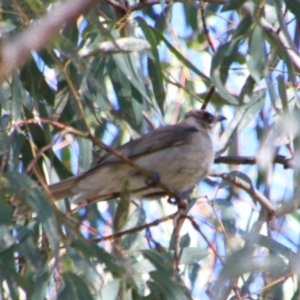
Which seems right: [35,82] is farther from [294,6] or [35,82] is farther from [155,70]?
[294,6]

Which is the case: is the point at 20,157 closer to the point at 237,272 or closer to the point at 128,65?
the point at 128,65

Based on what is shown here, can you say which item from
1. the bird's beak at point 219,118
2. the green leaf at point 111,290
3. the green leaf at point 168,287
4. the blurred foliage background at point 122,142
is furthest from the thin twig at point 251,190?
the bird's beak at point 219,118

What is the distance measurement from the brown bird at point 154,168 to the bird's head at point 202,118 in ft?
0.61

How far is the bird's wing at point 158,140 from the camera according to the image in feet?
13.6

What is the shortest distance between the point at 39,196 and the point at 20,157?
3.48 feet

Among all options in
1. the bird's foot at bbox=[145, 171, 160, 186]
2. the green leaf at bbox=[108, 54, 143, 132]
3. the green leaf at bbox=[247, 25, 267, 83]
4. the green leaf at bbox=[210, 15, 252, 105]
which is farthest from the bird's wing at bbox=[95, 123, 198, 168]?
the green leaf at bbox=[247, 25, 267, 83]

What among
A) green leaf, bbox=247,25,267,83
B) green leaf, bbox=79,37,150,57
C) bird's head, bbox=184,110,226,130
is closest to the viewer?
green leaf, bbox=247,25,267,83

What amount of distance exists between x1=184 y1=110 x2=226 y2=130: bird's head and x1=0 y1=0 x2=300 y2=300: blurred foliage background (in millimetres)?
300

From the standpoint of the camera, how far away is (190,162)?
4223 mm

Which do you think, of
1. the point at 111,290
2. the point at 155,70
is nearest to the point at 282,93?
the point at 111,290

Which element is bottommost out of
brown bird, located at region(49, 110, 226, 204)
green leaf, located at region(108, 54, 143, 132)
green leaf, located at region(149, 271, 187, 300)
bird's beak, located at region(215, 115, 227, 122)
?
bird's beak, located at region(215, 115, 227, 122)

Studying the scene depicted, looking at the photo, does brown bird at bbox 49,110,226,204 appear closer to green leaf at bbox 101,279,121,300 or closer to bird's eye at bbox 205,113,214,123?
bird's eye at bbox 205,113,214,123

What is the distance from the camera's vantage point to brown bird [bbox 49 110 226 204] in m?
3.91

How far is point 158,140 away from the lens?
14.3 ft
